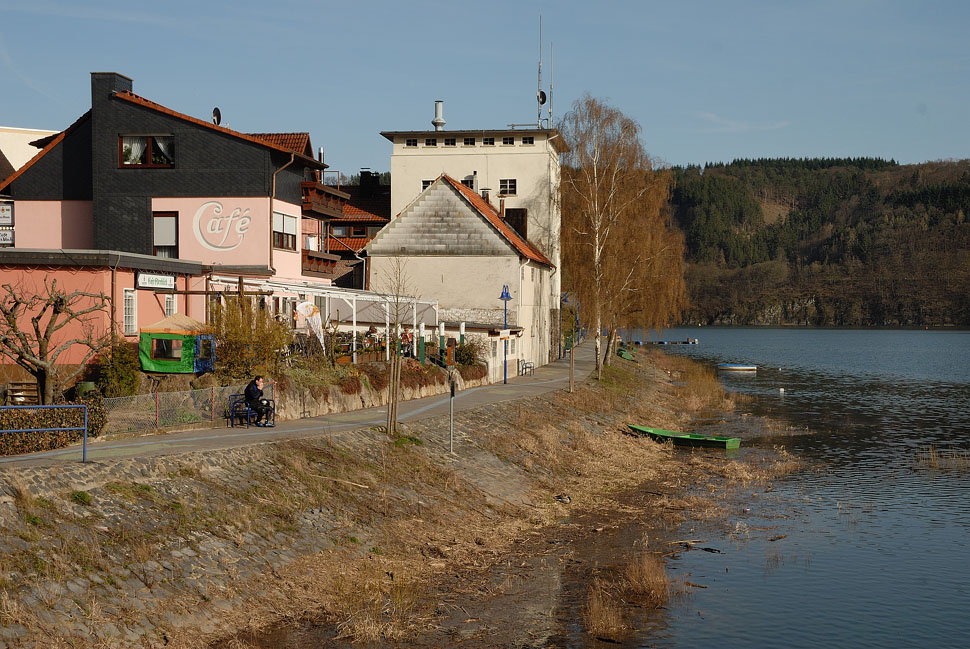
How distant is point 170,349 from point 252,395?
3.86 m

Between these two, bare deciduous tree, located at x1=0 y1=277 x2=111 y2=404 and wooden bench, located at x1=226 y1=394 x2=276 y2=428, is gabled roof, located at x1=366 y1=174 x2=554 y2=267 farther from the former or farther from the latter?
wooden bench, located at x1=226 y1=394 x2=276 y2=428

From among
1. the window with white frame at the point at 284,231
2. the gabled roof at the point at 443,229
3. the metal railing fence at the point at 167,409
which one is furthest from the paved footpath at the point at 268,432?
the window with white frame at the point at 284,231

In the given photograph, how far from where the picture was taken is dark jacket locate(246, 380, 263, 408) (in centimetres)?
2917

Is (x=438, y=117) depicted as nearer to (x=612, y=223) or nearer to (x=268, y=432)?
(x=612, y=223)

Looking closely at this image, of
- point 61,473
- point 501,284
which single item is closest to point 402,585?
point 61,473

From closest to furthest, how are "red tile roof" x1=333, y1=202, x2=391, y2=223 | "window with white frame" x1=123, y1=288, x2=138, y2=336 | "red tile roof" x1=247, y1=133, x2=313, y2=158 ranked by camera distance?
"window with white frame" x1=123, y1=288, x2=138, y2=336 → "red tile roof" x1=247, y1=133, x2=313, y2=158 → "red tile roof" x1=333, y1=202, x2=391, y2=223

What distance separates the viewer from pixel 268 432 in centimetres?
2791

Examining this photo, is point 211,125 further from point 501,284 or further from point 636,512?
point 636,512

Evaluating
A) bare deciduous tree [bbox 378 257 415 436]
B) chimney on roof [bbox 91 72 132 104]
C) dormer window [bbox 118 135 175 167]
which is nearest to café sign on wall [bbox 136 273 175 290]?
bare deciduous tree [bbox 378 257 415 436]

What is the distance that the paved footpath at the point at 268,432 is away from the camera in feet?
72.2

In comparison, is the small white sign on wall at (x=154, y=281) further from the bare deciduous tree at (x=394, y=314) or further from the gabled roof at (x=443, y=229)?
the gabled roof at (x=443, y=229)

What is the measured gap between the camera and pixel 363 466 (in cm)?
2694

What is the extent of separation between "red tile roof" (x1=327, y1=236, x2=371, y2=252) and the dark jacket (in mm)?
36380

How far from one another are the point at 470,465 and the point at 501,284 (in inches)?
1001
